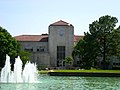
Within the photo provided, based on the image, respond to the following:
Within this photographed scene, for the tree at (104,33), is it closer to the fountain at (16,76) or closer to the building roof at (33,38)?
the building roof at (33,38)

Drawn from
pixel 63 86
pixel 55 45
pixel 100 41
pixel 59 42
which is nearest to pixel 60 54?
pixel 55 45

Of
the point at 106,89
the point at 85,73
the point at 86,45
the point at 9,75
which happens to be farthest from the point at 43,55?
the point at 106,89

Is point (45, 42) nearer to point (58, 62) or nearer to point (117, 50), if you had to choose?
point (58, 62)

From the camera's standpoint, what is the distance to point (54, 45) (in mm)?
85625

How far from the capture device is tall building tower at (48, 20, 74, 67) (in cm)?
8506

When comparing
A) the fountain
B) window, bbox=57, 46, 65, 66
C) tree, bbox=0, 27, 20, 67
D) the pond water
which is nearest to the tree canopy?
tree, bbox=0, 27, 20, 67

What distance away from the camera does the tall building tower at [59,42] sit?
8506 cm

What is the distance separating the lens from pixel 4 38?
63781 millimetres

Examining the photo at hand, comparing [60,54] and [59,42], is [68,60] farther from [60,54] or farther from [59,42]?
[59,42]

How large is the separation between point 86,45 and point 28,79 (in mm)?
35213

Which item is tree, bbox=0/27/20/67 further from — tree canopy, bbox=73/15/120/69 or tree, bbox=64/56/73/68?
tree, bbox=64/56/73/68

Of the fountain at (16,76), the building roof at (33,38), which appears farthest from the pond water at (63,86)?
the building roof at (33,38)

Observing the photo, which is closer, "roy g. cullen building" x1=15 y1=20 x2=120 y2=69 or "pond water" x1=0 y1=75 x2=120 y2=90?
"pond water" x1=0 y1=75 x2=120 y2=90

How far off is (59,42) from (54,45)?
4.33 feet
